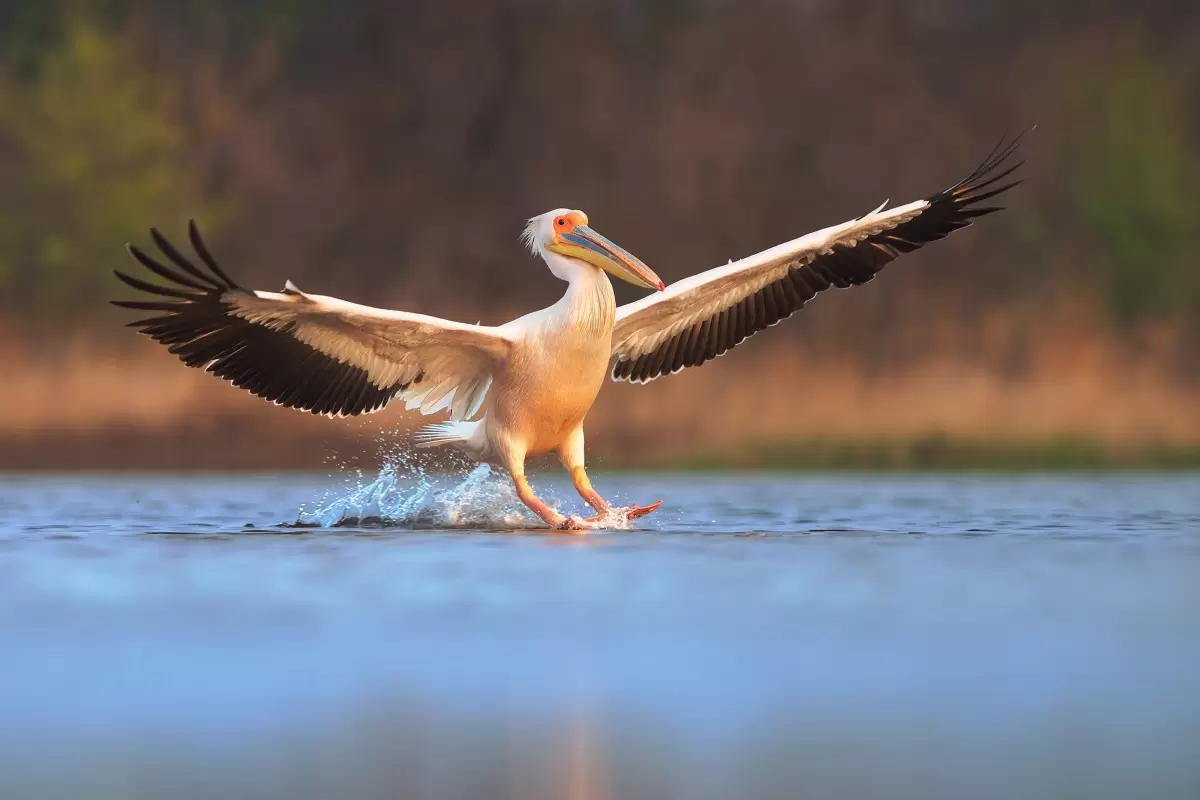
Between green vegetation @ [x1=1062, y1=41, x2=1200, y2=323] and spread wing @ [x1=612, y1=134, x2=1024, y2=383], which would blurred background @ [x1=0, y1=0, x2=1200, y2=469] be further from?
spread wing @ [x1=612, y1=134, x2=1024, y2=383]

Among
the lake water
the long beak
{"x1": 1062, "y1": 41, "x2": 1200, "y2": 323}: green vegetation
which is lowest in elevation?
the lake water

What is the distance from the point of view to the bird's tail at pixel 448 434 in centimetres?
1031

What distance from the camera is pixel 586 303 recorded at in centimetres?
965

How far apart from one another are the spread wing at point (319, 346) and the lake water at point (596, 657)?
698 millimetres

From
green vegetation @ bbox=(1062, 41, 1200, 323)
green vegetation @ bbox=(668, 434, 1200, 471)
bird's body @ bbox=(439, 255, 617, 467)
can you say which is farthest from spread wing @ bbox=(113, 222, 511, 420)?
green vegetation @ bbox=(1062, 41, 1200, 323)

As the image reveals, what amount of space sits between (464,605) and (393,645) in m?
0.84

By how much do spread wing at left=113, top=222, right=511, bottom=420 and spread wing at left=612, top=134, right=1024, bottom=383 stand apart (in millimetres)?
974

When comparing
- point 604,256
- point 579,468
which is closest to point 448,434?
point 579,468

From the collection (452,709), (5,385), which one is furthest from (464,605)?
(5,385)

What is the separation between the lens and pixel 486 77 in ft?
103

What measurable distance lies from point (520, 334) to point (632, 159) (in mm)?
19271

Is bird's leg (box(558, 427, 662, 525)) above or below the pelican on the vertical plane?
below

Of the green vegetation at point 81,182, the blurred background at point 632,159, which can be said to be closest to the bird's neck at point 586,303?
the blurred background at point 632,159

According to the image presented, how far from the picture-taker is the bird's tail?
10.3 meters
